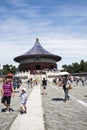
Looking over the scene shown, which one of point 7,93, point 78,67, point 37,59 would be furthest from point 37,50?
point 7,93

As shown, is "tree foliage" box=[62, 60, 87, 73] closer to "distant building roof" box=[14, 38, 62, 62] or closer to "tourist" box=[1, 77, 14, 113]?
"distant building roof" box=[14, 38, 62, 62]

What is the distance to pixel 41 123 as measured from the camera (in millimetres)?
11266

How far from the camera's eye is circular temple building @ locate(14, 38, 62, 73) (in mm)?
102500

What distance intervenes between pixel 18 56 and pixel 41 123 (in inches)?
3714

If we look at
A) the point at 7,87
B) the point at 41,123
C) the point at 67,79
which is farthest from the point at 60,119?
the point at 67,79

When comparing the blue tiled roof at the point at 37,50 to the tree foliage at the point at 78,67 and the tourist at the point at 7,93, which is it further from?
the tourist at the point at 7,93

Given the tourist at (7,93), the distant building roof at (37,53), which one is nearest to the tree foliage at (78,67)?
the distant building roof at (37,53)

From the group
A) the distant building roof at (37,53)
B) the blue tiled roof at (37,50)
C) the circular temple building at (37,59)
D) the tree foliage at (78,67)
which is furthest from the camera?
the tree foliage at (78,67)

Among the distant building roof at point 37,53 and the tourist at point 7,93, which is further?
the distant building roof at point 37,53

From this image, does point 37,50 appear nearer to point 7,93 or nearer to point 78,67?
point 78,67

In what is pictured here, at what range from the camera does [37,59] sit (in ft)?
341

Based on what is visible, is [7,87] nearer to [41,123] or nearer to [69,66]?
[41,123]

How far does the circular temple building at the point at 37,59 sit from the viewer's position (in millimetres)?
102500

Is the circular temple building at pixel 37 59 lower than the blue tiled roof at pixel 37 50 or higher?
lower
